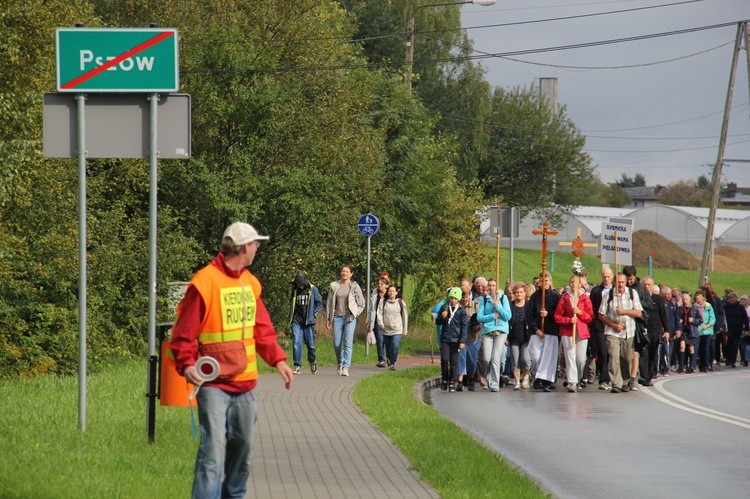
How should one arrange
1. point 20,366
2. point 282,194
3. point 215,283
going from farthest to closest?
point 282,194
point 20,366
point 215,283

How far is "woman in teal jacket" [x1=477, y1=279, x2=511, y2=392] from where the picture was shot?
1986cm

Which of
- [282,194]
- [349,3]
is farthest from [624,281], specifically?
[349,3]

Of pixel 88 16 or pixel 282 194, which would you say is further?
pixel 282 194

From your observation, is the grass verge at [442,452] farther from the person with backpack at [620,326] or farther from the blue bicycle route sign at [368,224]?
the blue bicycle route sign at [368,224]

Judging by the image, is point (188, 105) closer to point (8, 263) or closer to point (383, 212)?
point (8, 263)

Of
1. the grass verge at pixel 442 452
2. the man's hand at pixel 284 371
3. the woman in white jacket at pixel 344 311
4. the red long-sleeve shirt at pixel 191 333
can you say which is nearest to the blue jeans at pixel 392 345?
the woman in white jacket at pixel 344 311

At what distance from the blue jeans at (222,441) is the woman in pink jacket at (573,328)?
45.8 ft

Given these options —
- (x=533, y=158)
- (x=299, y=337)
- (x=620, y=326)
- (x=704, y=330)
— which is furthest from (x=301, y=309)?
(x=533, y=158)

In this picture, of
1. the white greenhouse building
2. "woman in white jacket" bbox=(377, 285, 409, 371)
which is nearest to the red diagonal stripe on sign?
"woman in white jacket" bbox=(377, 285, 409, 371)

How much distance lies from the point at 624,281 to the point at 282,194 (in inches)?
356

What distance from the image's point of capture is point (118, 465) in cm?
871

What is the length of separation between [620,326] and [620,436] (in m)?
6.62

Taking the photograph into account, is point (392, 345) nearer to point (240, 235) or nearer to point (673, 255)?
point (240, 235)

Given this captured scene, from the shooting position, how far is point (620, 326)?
19.6 meters
